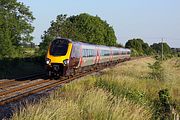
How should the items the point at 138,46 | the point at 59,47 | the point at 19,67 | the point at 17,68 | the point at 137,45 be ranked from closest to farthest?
the point at 59,47 < the point at 17,68 < the point at 19,67 < the point at 137,45 < the point at 138,46

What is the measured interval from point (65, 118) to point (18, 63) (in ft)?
94.2

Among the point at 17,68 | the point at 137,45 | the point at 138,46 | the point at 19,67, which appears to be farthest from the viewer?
the point at 138,46

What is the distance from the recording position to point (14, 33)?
3928cm

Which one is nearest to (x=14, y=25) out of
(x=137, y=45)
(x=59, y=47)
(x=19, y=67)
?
(x=19, y=67)

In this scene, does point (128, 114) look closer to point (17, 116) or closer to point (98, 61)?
point (17, 116)

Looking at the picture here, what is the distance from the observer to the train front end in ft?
87.1

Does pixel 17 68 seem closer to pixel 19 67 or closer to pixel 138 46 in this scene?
pixel 19 67

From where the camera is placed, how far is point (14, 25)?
38.9 metres

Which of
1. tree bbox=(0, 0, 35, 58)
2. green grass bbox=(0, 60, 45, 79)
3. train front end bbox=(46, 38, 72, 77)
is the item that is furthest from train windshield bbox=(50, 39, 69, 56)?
tree bbox=(0, 0, 35, 58)

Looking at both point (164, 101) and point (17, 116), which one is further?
point (164, 101)

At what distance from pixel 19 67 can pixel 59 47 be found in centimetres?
1028

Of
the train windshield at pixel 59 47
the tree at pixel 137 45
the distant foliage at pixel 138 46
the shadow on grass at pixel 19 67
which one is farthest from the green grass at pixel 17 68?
the tree at pixel 137 45

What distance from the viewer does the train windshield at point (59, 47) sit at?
88.3ft

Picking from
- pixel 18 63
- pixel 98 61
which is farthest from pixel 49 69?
pixel 98 61
